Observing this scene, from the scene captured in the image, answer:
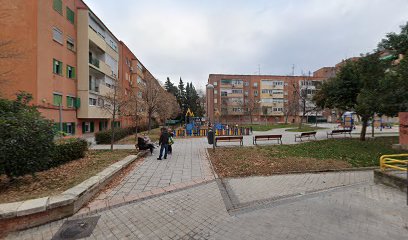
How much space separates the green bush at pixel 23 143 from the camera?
16.0ft

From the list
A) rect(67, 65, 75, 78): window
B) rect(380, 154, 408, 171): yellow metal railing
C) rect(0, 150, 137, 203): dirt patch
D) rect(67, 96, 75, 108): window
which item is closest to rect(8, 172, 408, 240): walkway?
rect(380, 154, 408, 171): yellow metal railing

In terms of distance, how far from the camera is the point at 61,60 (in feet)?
64.1

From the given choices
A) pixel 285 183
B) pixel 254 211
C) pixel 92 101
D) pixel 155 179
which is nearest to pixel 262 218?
pixel 254 211

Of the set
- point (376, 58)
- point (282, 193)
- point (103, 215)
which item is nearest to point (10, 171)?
point (103, 215)

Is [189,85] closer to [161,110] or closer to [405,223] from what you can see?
[161,110]

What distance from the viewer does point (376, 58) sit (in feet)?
34.8

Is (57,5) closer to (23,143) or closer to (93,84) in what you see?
(93,84)

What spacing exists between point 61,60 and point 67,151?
15610mm

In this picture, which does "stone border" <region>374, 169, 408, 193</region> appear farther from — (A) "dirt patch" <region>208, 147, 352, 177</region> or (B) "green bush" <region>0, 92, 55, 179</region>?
(B) "green bush" <region>0, 92, 55, 179</region>

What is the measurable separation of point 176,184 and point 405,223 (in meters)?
4.99

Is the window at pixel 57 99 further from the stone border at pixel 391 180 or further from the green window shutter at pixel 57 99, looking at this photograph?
the stone border at pixel 391 180

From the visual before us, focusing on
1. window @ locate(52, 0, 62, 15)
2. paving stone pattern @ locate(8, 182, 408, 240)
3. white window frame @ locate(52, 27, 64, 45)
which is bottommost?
paving stone pattern @ locate(8, 182, 408, 240)

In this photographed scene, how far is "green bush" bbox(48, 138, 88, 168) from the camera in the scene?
768 centimetres

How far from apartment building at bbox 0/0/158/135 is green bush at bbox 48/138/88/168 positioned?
3.31 metres
